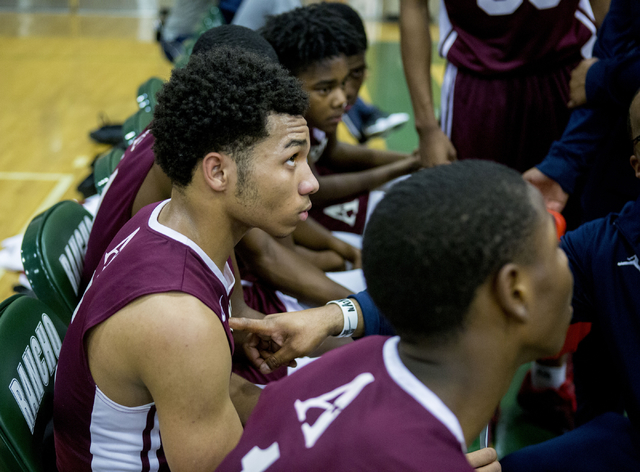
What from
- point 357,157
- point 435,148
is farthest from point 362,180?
point 435,148

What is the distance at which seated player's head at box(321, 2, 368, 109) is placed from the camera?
94.4 inches

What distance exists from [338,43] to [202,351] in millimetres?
1436

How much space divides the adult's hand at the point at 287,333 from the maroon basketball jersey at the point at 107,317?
0.51 feet

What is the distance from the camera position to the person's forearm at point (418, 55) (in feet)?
7.29

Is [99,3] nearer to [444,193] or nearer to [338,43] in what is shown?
[338,43]

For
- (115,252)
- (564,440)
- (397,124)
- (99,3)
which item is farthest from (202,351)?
(99,3)

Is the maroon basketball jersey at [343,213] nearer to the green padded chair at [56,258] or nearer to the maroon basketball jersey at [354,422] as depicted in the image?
the green padded chair at [56,258]

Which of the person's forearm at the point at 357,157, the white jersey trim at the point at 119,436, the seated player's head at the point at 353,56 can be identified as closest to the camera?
the white jersey trim at the point at 119,436

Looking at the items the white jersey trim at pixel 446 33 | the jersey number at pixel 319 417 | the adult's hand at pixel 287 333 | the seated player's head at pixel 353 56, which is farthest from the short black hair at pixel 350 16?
the jersey number at pixel 319 417

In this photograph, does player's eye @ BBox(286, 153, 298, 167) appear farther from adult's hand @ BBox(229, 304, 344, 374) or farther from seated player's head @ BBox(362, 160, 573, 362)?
seated player's head @ BBox(362, 160, 573, 362)

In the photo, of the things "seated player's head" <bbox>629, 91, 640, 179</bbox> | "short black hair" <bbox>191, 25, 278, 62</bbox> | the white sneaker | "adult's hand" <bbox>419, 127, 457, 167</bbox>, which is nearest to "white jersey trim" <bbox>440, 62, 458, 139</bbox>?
"adult's hand" <bbox>419, 127, 457, 167</bbox>

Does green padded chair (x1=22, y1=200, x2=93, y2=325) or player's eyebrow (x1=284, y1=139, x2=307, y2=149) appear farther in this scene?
green padded chair (x1=22, y1=200, x2=93, y2=325)

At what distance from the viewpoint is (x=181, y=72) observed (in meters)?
1.25

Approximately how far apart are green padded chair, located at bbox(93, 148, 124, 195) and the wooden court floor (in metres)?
1.17
